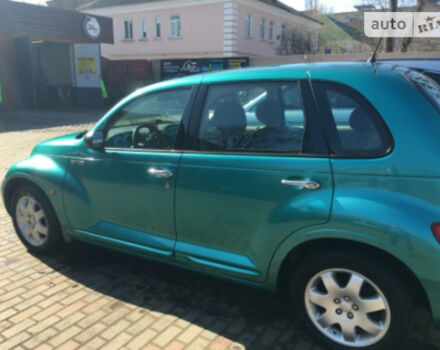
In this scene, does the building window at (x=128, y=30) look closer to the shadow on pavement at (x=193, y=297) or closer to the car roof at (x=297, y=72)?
the shadow on pavement at (x=193, y=297)

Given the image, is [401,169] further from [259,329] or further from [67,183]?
[67,183]

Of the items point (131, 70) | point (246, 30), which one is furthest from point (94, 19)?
point (246, 30)

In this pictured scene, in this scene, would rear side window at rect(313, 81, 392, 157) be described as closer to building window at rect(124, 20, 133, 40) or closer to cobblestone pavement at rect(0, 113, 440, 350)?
cobblestone pavement at rect(0, 113, 440, 350)

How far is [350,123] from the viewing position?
238cm

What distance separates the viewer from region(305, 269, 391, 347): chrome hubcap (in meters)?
2.33

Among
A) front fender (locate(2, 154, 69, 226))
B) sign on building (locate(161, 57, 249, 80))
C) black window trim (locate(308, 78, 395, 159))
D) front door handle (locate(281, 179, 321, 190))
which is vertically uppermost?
sign on building (locate(161, 57, 249, 80))

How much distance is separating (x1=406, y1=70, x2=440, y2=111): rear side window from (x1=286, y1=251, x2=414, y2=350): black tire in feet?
3.09

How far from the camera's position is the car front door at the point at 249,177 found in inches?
95.3

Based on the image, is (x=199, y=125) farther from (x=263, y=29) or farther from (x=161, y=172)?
(x=263, y=29)

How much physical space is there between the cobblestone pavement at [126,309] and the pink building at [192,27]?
27.7 meters

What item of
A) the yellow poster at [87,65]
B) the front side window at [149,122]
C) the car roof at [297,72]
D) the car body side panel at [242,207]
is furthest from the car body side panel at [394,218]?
the yellow poster at [87,65]

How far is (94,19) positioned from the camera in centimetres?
2252

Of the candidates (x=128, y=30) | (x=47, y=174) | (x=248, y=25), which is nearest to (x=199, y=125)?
(x=47, y=174)

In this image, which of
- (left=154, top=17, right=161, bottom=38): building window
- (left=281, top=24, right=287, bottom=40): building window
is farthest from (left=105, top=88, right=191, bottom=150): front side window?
(left=281, top=24, right=287, bottom=40): building window
